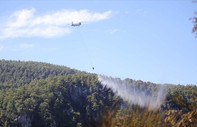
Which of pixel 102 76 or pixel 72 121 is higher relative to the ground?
pixel 102 76

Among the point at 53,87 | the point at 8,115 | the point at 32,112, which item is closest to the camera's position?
the point at 8,115

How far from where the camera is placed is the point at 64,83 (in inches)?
6053

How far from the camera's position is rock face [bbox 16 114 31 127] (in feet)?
356

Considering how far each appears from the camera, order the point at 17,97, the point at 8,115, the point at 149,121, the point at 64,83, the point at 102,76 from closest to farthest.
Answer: the point at 149,121, the point at 8,115, the point at 17,97, the point at 64,83, the point at 102,76

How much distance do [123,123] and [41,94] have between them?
128474 millimetres

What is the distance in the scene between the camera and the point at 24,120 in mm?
111500

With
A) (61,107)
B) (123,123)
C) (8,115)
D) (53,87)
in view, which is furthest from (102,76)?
(123,123)

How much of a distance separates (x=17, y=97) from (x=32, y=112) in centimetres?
1362

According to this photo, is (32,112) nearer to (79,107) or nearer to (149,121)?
(79,107)

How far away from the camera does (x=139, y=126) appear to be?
922cm

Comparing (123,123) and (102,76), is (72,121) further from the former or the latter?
(123,123)

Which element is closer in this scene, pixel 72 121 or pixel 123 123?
pixel 123 123

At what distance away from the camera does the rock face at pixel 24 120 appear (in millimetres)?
108562

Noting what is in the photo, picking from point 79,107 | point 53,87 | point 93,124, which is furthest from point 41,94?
point 93,124
